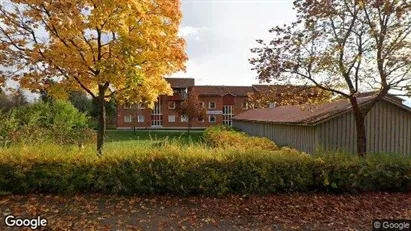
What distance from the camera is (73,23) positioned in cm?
787

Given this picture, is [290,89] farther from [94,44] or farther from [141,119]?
[141,119]

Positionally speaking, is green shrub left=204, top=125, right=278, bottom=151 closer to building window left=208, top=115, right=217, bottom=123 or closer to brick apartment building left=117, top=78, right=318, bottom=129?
brick apartment building left=117, top=78, right=318, bottom=129

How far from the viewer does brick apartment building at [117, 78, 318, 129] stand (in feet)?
164

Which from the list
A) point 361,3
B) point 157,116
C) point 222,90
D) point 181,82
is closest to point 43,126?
point 361,3


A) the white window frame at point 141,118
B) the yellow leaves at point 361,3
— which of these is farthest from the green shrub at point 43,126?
the white window frame at point 141,118

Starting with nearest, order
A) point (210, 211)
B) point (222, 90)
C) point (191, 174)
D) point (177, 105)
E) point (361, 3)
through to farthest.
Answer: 1. point (210, 211)
2. point (191, 174)
3. point (361, 3)
4. point (177, 105)
5. point (222, 90)

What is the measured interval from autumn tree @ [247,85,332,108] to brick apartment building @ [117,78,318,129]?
40.4 m

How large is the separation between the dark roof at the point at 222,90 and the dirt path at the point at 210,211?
45.1 m

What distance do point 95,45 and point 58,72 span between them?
1387 mm

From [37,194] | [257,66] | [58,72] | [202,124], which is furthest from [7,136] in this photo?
[202,124]

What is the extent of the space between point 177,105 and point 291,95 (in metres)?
41.8

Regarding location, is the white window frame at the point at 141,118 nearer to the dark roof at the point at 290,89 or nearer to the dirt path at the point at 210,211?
the dark roof at the point at 290,89

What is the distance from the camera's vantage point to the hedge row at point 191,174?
6742 millimetres

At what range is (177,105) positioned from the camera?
50.4m
